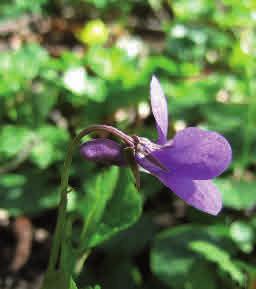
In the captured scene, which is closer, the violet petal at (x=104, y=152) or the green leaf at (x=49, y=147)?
the violet petal at (x=104, y=152)

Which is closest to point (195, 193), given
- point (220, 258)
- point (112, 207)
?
point (112, 207)

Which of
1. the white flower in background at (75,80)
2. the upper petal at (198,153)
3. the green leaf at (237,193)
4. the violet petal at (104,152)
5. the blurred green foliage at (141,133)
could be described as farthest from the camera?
the white flower in background at (75,80)

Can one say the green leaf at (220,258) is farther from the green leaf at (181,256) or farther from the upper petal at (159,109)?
the upper petal at (159,109)

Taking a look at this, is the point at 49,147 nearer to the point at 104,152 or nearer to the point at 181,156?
the point at 104,152

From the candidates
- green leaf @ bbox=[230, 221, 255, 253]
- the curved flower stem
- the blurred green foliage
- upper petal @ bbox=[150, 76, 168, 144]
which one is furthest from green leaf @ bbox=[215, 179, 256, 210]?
upper petal @ bbox=[150, 76, 168, 144]

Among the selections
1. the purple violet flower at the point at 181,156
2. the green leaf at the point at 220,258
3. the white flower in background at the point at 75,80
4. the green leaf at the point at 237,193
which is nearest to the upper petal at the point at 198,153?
the purple violet flower at the point at 181,156

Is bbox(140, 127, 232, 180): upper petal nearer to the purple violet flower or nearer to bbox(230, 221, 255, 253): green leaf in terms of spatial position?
the purple violet flower
